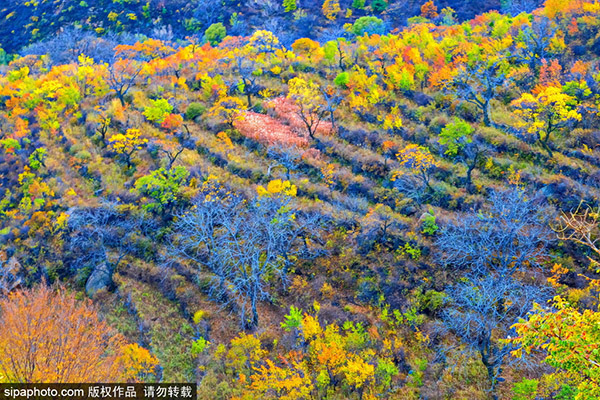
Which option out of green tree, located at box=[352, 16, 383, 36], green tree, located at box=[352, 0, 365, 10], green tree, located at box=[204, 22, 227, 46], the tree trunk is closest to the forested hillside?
the tree trunk

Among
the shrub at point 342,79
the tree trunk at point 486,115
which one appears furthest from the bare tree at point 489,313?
the shrub at point 342,79

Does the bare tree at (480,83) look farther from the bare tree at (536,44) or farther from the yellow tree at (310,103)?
the yellow tree at (310,103)

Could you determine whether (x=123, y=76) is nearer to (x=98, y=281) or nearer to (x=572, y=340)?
(x=98, y=281)

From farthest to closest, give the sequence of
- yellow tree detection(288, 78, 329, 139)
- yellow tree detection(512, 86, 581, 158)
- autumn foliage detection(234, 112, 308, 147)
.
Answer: yellow tree detection(288, 78, 329, 139), autumn foliage detection(234, 112, 308, 147), yellow tree detection(512, 86, 581, 158)

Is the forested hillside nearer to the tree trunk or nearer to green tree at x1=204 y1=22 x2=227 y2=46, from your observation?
the tree trunk

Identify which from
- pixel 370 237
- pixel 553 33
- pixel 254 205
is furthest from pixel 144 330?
pixel 553 33

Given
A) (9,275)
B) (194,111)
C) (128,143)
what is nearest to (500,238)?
(128,143)
